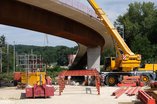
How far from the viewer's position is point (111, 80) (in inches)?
1794

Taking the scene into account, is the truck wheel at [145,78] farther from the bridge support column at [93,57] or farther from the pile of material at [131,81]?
the bridge support column at [93,57]

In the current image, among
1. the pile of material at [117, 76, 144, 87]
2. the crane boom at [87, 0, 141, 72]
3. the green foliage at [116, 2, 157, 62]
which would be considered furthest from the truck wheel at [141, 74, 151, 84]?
the green foliage at [116, 2, 157, 62]

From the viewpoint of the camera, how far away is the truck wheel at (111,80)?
148ft

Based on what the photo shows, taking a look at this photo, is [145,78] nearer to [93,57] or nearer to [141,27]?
[93,57]

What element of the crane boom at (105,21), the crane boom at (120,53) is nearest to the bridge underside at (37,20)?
the crane boom at (105,21)

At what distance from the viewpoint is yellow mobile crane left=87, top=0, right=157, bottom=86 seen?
44219 millimetres

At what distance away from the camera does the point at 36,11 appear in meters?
36.4

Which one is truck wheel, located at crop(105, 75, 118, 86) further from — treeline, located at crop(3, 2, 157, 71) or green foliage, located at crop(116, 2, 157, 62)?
green foliage, located at crop(116, 2, 157, 62)

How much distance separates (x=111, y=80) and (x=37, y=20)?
1280 cm

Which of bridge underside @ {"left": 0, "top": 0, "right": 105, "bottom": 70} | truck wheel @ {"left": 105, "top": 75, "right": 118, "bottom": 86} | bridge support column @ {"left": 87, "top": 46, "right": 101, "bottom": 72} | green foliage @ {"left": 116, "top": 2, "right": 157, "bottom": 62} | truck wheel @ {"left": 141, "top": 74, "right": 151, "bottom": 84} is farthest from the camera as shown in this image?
green foliage @ {"left": 116, "top": 2, "right": 157, "bottom": 62}

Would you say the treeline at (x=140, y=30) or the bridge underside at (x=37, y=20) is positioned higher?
the treeline at (x=140, y=30)

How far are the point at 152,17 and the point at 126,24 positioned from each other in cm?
695

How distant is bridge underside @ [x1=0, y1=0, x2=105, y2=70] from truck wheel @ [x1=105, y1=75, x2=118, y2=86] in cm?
544

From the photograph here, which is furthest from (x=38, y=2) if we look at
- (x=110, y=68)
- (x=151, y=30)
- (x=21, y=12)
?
(x=151, y=30)
